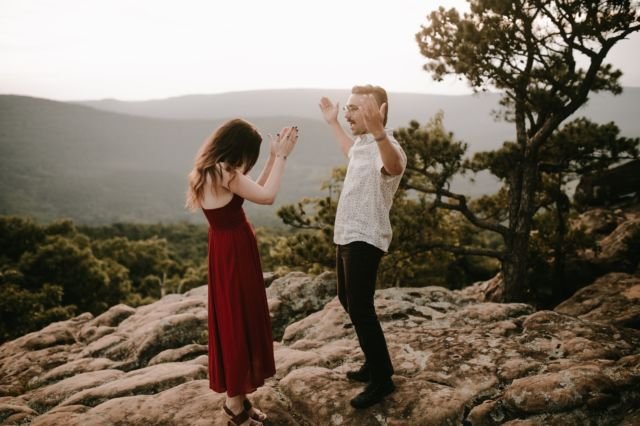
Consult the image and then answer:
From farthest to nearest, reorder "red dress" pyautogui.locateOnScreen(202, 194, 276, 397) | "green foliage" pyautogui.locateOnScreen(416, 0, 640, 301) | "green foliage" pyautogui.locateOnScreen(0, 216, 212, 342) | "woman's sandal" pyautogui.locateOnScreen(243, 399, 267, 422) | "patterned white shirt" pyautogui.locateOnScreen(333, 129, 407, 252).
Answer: "green foliage" pyautogui.locateOnScreen(0, 216, 212, 342) → "green foliage" pyautogui.locateOnScreen(416, 0, 640, 301) → "woman's sandal" pyautogui.locateOnScreen(243, 399, 267, 422) → "red dress" pyautogui.locateOnScreen(202, 194, 276, 397) → "patterned white shirt" pyautogui.locateOnScreen(333, 129, 407, 252)

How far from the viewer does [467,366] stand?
12.0 ft

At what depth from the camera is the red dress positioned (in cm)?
290

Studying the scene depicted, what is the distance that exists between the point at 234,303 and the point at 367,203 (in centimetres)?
120

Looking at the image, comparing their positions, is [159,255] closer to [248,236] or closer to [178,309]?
[178,309]

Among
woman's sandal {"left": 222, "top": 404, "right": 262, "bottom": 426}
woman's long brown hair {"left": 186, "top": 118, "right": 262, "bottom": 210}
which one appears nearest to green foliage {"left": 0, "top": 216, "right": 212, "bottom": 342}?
woman's sandal {"left": 222, "top": 404, "right": 262, "bottom": 426}

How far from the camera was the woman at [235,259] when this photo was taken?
273cm

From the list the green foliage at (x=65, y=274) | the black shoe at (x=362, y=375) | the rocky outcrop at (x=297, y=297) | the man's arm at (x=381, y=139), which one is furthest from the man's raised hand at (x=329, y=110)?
the green foliage at (x=65, y=274)

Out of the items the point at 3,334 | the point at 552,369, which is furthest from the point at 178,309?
the point at 3,334

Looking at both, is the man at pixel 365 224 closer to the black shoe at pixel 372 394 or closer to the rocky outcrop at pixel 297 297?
the black shoe at pixel 372 394

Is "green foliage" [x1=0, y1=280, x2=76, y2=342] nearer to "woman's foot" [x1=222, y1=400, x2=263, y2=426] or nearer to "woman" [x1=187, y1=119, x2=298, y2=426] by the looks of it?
"woman's foot" [x1=222, y1=400, x2=263, y2=426]

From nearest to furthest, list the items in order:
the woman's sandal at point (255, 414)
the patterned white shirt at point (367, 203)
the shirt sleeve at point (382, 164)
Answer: the shirt sleeve at point (382, 164) < the patterned white shirt at point (367, 203) < the woman's sandal at point (255, 414)

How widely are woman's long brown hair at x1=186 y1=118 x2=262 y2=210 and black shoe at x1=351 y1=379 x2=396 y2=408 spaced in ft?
6.18

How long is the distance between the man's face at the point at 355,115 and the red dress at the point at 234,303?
1.01 meters

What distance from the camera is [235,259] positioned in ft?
9.55
